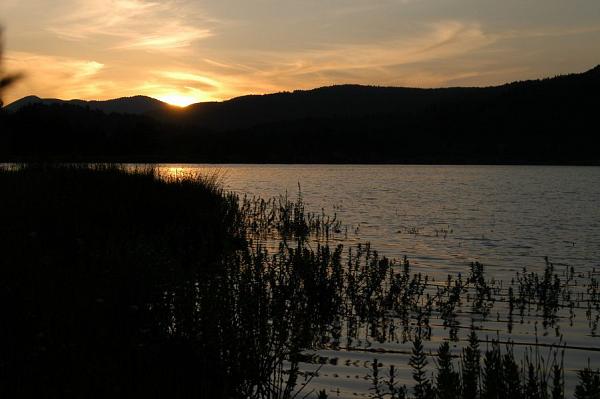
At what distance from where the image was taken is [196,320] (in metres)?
5.82

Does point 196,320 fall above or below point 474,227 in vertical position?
above

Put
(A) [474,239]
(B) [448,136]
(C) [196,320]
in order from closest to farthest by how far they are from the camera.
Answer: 1. (C) [196,320]
2. (A) [474,239]
3. (B) [448,136]

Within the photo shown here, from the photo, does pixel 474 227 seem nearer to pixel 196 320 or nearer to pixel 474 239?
pixel 474 239

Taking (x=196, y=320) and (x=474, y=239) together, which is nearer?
A: (x=196, y=320)

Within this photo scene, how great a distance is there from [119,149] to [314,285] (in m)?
52.9

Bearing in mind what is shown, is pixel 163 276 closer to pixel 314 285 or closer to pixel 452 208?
pixel 314 285

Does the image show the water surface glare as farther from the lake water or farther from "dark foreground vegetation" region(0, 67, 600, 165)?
"dark foreground vegetation" region(0, 67, 600, 165)

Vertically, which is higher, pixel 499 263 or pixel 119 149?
pixel 119 149

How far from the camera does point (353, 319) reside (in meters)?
9.16

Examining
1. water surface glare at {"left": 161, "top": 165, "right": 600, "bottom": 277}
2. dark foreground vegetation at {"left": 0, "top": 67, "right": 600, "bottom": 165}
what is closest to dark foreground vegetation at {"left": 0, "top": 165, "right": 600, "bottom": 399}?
water surface glare at {"left": 161, "top": 165, "right": 600, "bottom": 277}

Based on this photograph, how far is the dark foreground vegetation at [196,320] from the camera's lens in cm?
464

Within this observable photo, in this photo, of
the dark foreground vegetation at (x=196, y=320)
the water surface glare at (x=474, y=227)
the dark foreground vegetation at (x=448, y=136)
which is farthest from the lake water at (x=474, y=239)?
the dark foreground vegetation at (x=448, y=136)

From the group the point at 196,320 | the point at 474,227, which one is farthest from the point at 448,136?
the point at 196,320

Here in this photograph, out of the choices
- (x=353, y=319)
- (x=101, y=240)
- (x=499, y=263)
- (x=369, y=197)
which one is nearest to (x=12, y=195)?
(x=101, y=240)
